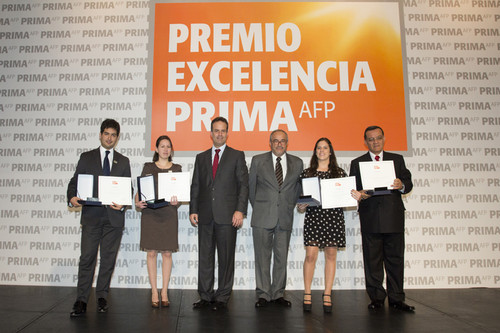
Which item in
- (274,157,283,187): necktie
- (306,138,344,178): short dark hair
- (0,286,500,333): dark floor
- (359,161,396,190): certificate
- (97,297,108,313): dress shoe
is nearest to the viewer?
(0,286,500,333): dark floor

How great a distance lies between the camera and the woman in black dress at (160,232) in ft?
12.6

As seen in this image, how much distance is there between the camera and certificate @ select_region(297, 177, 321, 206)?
3.79m

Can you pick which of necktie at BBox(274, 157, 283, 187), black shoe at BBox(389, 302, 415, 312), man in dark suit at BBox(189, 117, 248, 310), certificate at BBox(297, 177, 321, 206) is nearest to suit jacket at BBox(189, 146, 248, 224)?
man in dark suit at BBox(189, 117, 248, 310)

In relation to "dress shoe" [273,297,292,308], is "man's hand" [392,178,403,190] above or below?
above

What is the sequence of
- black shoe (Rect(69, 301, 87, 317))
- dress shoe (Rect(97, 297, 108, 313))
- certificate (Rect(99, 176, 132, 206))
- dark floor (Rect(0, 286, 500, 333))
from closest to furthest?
dark floor (Rect(0, 286, 500, 333)), black shoe (Rect(69, 301, 87, 317)), dress shoe (Rect(97, 297, 108, 313)), certificate (Rect(99, 176, 132, 206))

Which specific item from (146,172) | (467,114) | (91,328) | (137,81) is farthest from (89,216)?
(467,114)

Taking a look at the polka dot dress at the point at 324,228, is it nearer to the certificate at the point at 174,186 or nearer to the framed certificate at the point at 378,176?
→ the framed certificate at the point at 378,176

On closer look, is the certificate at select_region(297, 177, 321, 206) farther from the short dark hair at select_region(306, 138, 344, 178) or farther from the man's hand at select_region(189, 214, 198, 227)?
the man's hand at select_region(189, 214, 198, 227)

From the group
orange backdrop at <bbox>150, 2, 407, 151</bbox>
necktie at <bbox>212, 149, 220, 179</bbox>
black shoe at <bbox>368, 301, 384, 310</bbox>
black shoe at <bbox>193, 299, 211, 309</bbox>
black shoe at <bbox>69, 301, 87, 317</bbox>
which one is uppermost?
orange backdrop at <bbox>150, 2, 407, 151</bbox>

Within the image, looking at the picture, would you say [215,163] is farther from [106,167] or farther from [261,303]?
[261,303]

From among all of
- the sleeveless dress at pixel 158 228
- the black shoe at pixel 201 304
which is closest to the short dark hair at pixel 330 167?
the sleeveless dress at pixel 158 228

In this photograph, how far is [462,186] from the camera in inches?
205

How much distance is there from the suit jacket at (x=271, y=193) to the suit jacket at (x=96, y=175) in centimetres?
140

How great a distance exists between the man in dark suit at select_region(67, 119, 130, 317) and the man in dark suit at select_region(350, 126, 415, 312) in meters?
2.57
